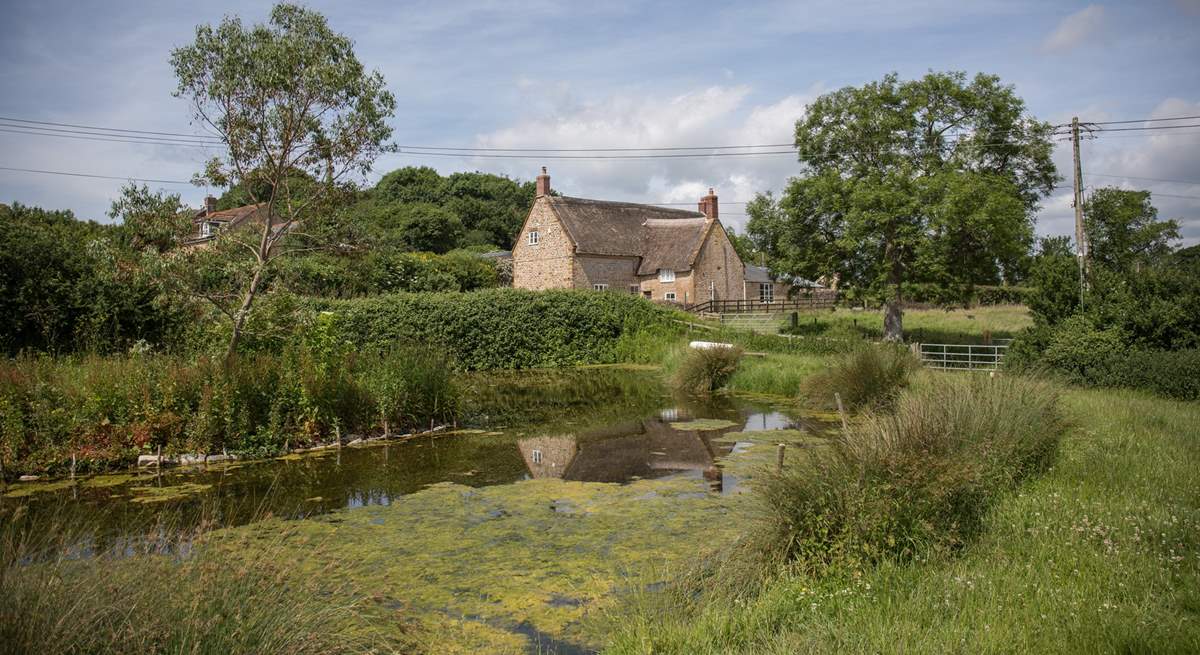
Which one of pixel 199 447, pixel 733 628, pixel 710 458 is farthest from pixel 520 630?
pixel 199 447

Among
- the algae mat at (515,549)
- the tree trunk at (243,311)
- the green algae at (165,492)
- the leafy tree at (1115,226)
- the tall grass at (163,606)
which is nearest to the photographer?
the tall grass at (163,606)

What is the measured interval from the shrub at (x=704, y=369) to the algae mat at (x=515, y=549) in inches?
432

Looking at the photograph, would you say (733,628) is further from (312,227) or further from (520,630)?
(312,227)

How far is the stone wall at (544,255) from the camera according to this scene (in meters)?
43.3

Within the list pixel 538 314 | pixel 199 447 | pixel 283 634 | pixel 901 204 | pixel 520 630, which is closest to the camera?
pixel 283 634

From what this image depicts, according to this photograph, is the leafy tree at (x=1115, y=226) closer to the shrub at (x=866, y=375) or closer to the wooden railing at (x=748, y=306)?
the wooden railing at (x=748, y=306)

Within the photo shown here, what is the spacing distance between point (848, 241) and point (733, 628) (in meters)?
25.7

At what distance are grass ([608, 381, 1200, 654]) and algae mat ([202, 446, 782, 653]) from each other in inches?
38.7

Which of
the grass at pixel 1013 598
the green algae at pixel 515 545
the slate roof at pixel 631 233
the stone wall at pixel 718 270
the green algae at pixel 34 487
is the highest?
the slate roof at pixel 631 233

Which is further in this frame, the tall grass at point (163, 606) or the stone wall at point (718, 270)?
the stone wall at point (718, 270)

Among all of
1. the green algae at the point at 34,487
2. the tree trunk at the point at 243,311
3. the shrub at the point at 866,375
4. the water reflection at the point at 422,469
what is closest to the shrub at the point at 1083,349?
the shrub at the point at 866,375

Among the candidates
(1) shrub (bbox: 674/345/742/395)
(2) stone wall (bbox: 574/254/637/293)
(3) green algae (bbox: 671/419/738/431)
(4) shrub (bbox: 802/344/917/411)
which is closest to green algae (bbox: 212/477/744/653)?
(3) green algae (bbox: 671/419/738/431)

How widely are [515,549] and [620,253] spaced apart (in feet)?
125

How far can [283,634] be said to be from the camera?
4.37 meters
